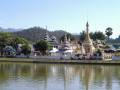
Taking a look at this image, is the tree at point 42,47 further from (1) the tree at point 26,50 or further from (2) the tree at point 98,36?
(2) the tree at point 98,36

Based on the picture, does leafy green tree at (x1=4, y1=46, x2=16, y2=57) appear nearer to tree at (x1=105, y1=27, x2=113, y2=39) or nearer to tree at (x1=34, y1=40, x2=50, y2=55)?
tree at (x1=34, y1=40, x2=50, y2=55)

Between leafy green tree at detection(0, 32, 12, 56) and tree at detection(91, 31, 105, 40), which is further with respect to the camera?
tree at detection(91, 31, 105, 40)

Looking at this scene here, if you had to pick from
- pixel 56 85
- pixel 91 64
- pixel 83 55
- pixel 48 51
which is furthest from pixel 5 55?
pixel 56 85

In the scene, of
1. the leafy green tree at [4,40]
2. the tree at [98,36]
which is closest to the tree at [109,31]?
the tree at [98,36]

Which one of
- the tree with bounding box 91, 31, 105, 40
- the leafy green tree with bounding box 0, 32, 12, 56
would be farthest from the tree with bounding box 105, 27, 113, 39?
the leafy green tree with bounding box 0, 32, 12, 56

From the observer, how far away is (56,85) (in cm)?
2159

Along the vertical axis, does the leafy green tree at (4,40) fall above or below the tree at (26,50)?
above

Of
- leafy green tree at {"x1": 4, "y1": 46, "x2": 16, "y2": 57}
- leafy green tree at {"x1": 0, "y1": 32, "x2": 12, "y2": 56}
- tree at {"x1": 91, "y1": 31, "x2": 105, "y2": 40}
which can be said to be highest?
tree at {"x1": 91, "y1": 31, "x2": 105, "y2": 40}

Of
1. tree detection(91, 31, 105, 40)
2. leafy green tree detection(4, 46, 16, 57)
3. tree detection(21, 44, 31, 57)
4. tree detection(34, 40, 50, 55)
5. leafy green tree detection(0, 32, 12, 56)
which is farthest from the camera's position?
tree detection(91, 31, 105, 40)

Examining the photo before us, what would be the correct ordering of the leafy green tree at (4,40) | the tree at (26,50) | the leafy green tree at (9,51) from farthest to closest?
the leafy green tree at (4,40) → the leafy green tree at (9,51) → the tree at (26,50)

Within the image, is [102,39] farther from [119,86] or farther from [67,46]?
[119,86]

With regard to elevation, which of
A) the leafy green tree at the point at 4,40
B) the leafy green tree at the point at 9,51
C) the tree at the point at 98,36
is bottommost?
the leafy green tree at the point at 9,51

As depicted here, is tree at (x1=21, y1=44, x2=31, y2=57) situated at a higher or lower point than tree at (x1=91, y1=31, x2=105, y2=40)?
lower

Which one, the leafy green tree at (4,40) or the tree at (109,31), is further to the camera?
the tree at (109,31)
